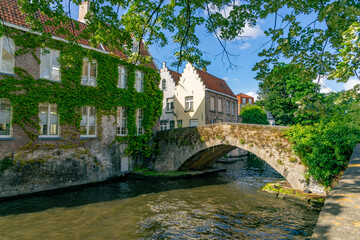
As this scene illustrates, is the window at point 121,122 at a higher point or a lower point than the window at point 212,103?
lower

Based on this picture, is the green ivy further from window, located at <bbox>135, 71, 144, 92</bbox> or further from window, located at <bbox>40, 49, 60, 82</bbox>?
window, located at <bbox>40, 49, 60, 82</bbox>

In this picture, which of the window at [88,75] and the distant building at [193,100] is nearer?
the window at [88,75]

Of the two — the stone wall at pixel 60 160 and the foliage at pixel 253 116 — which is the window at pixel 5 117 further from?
the foliage at pixel 253 116

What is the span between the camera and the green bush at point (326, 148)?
805 centimetres

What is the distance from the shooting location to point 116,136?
1427 cm

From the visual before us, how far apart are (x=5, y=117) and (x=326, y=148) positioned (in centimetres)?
1366

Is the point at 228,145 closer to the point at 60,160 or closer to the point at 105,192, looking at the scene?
the point at 105,192

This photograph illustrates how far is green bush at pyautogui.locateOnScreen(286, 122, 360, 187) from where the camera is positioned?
26.4ft

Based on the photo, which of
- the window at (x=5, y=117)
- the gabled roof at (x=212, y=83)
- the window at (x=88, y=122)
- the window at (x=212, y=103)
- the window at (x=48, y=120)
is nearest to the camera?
the window at (x=5, y=117)

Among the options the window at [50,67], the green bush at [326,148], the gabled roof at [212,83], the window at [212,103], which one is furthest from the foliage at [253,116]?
the window at [50,67]

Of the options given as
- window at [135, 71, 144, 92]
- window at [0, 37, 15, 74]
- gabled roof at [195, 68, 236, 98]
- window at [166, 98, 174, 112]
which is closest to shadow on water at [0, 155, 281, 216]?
window at [0, 37, 15, 74]

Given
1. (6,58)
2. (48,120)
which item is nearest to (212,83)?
(48,120)

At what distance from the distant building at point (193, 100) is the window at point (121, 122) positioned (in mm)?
8793

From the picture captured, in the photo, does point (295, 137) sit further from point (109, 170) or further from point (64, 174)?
point (64, 174)
